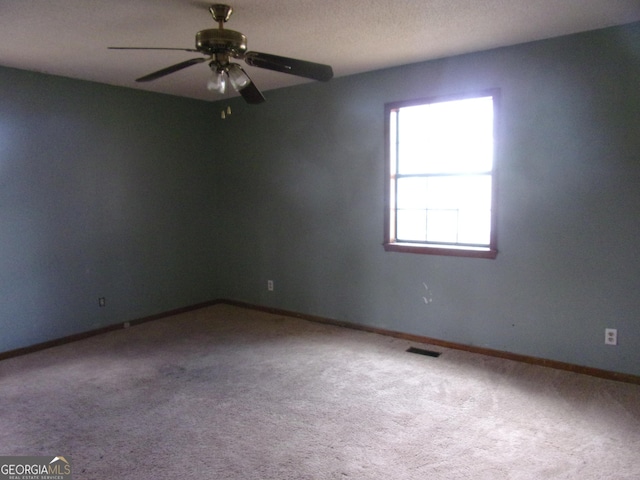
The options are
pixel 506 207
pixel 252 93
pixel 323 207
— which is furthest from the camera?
pixel 323 207

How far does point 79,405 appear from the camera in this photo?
298cm

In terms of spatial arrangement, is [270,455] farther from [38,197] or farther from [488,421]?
[38,197]

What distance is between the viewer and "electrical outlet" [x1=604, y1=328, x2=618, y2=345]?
3236 millimetres

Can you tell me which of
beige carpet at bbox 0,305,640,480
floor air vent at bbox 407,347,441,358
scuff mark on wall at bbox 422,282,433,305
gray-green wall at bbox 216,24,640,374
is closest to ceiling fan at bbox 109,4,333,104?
gray-green wall at bbox 216,24,640,374

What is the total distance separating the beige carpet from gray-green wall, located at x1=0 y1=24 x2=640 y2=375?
44cm

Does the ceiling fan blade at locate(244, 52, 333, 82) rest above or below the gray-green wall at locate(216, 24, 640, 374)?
above

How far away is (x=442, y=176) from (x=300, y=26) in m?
1.75

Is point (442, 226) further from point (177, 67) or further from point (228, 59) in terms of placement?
point (177, 67)

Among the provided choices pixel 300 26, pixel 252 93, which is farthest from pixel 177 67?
pixel 300 26

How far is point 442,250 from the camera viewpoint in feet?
13.0

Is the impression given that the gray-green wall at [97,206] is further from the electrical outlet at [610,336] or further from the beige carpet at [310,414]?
the electrical outlet at [610,336]

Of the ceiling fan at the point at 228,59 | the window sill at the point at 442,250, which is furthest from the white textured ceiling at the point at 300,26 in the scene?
the window sill at the point at 442,250

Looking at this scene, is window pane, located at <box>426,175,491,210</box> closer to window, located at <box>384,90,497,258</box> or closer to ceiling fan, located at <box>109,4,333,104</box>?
window, located at <box>384,90,497,258</box>

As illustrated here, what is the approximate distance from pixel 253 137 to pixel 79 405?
328cm
